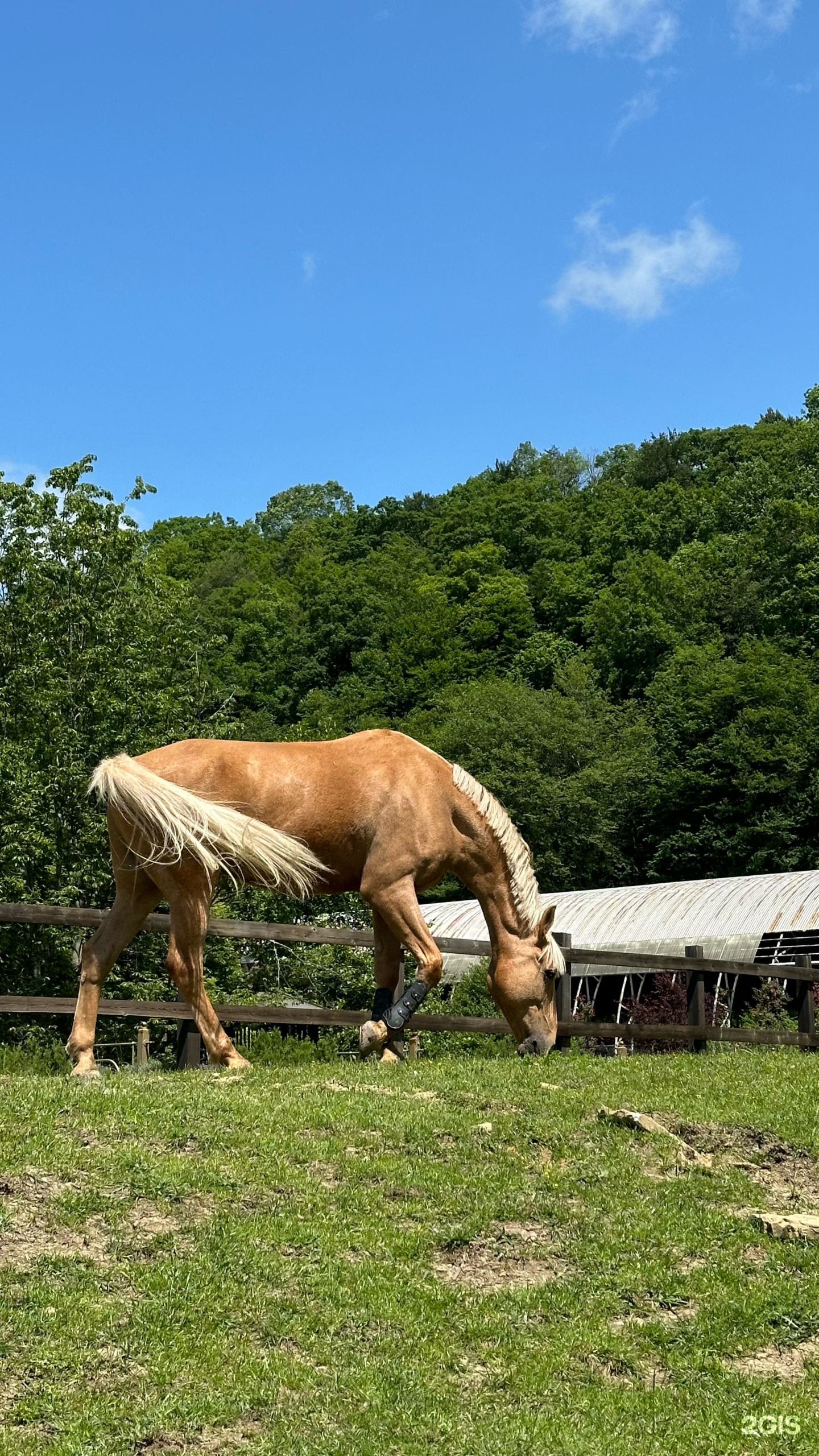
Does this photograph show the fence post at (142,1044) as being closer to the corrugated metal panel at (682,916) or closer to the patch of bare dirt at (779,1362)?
the corrugated metal panel at (682,916)

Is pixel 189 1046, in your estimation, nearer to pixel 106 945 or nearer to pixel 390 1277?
pixel 106 945

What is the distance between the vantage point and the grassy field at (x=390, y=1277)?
494 cm

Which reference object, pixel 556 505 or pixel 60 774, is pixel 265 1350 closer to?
pixel 60 774

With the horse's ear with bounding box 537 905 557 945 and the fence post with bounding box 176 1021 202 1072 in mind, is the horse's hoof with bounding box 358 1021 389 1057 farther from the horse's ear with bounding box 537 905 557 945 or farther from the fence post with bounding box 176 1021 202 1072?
the horse's ear with bounding box 537 905 557 945

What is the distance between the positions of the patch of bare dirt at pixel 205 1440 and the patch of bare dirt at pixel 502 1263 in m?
1.38

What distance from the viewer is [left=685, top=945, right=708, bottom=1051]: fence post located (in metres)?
13.9

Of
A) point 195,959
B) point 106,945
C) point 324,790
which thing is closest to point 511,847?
point 324,790

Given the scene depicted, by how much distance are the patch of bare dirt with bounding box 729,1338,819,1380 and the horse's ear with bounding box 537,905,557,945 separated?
16.9 feet

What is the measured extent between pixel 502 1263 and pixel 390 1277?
592 mm

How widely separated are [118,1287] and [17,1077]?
3.66 meters

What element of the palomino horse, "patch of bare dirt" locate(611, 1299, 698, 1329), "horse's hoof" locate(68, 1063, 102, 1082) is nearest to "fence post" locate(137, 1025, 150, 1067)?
the palomino horse

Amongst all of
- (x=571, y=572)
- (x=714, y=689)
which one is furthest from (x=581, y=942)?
(x=571, y=572)

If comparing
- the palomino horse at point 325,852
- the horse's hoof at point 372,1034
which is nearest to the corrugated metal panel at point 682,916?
the palomino horse at point 325,852

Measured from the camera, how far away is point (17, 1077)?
8.96 m
